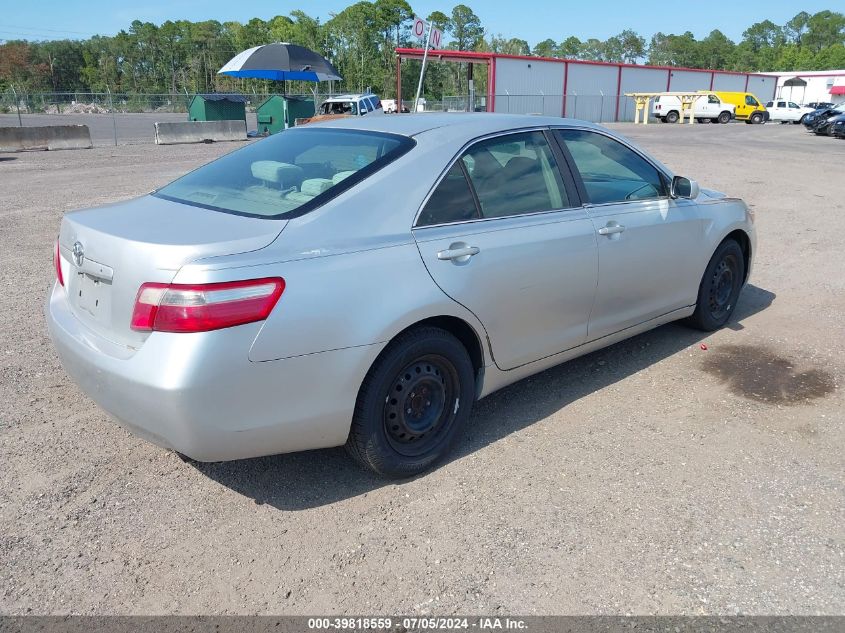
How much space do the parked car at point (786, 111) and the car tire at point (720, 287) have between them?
48711mm

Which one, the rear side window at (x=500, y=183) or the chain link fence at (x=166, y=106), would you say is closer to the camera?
the rear side window at (x=500, y=183)

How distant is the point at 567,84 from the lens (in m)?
48.7

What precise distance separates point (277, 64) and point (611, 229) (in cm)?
→ 2174

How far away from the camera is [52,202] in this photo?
1131cm

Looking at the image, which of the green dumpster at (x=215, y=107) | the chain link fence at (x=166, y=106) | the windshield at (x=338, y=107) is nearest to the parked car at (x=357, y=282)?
the windshield at (x=338, y=107)

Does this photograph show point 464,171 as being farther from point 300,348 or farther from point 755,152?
point 755,152

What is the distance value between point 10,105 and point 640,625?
60787 millimetres

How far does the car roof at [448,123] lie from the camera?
3.70 metres

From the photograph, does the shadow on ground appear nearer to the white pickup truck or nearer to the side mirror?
the side mirror

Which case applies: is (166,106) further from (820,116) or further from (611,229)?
(611,229)

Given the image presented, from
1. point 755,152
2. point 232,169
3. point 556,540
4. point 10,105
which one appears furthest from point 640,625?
point 10,105

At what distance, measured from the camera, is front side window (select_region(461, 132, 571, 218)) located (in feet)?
11.9

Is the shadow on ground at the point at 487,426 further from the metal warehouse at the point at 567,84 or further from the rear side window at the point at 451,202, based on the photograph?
the metal warehouse at the point at 567,84

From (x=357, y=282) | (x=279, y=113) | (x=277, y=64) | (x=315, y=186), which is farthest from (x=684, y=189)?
(x=279, y=113)
